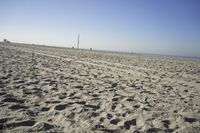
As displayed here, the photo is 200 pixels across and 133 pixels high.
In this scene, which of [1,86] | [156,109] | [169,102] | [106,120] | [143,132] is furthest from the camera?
[1,86]

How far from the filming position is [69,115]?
3.58 m

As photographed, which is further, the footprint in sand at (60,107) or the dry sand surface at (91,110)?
the footprint in sand at (60,107)

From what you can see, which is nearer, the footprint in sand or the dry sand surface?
the dry sand surface

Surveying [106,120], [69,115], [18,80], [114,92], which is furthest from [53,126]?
[18,80]

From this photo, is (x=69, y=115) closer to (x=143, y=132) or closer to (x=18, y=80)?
(x=143, y=132)

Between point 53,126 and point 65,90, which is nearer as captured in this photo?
point 53,126

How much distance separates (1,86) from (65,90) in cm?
182

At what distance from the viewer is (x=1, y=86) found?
5.19m

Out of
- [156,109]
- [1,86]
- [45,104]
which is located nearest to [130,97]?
[156,109]

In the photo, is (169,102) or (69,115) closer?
(69,115)

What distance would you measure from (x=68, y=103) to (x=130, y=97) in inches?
70.9

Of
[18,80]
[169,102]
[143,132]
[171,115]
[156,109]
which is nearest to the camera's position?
[143,132]

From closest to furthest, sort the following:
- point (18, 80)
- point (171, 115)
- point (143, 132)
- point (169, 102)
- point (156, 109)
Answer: point (143, 132) < point (171, 115) < point (156, 109) < point (169, 102) < point (18, 80)

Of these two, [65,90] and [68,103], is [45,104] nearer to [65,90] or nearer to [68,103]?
[68,103]
